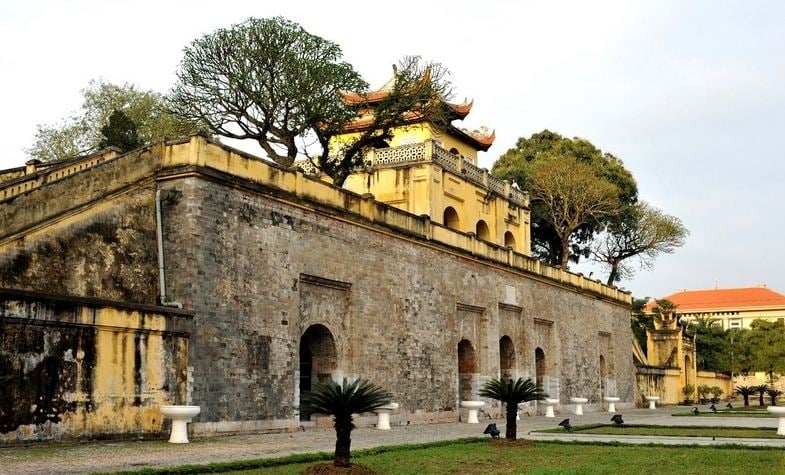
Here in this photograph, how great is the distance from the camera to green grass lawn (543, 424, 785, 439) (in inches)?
652

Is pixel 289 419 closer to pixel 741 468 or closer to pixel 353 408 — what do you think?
pixel 353 408

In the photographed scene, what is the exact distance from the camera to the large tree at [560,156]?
44.2 m

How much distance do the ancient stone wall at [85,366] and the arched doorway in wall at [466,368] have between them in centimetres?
1237

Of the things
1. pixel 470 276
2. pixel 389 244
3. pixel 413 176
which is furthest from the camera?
pixel 413 176

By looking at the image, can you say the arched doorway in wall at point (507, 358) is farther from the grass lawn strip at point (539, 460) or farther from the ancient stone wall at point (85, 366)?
the ancient stone wall at point (85, 366)

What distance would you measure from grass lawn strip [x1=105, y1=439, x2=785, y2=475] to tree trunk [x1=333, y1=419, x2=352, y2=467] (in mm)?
484

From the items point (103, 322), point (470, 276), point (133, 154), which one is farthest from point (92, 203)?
point (470, 276)

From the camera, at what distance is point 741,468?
10.3 metres

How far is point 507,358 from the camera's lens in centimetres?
2841

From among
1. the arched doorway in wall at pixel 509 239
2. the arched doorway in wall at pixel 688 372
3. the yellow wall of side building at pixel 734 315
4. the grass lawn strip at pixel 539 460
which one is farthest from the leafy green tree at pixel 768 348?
the grass lawn strip at pixel 539 460

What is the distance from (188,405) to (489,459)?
5572mm

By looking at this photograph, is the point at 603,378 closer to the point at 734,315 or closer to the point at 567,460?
the point at 567,460

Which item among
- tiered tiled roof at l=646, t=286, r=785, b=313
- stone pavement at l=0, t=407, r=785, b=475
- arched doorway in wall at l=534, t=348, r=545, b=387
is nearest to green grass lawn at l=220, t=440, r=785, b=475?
stone pavement at l=0, t=407, r=785, b=475

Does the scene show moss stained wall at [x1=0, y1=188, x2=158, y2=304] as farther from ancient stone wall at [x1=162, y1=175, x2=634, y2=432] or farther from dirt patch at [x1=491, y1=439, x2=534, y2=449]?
dirt patch at [x1=491, y1=439, x2=534, y2=449]
